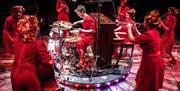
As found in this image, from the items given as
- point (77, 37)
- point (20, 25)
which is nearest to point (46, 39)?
point (77, 37)

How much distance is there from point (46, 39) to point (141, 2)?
196 inches

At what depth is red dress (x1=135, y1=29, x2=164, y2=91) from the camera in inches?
225

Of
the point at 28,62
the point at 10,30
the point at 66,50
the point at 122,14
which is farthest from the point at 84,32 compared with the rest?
the point at 122,14

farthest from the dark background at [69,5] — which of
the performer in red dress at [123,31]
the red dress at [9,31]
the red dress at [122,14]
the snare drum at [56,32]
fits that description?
the red dress at [9,31]

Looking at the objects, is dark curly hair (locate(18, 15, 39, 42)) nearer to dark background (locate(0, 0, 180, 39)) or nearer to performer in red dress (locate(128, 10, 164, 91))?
performer in red dress (locate(128, 10, 164, 91))

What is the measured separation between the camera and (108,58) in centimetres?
790

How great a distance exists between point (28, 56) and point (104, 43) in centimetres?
336

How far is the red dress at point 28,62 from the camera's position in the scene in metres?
4.61

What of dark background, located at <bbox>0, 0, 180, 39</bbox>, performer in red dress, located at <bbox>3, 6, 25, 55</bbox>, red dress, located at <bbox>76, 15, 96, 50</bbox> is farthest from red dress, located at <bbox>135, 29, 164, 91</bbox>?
dark background, located at <bbox>0, 0, 180, 39</bbox>

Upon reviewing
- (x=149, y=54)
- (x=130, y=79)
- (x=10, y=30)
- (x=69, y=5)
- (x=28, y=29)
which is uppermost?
(x=69, y=5)

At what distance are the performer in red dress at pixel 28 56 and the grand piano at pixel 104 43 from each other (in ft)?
9.46

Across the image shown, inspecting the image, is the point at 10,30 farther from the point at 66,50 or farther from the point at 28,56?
the point at 28,56

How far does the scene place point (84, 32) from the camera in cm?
763

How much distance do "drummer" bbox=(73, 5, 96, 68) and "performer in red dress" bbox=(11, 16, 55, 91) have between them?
296 centimetres
